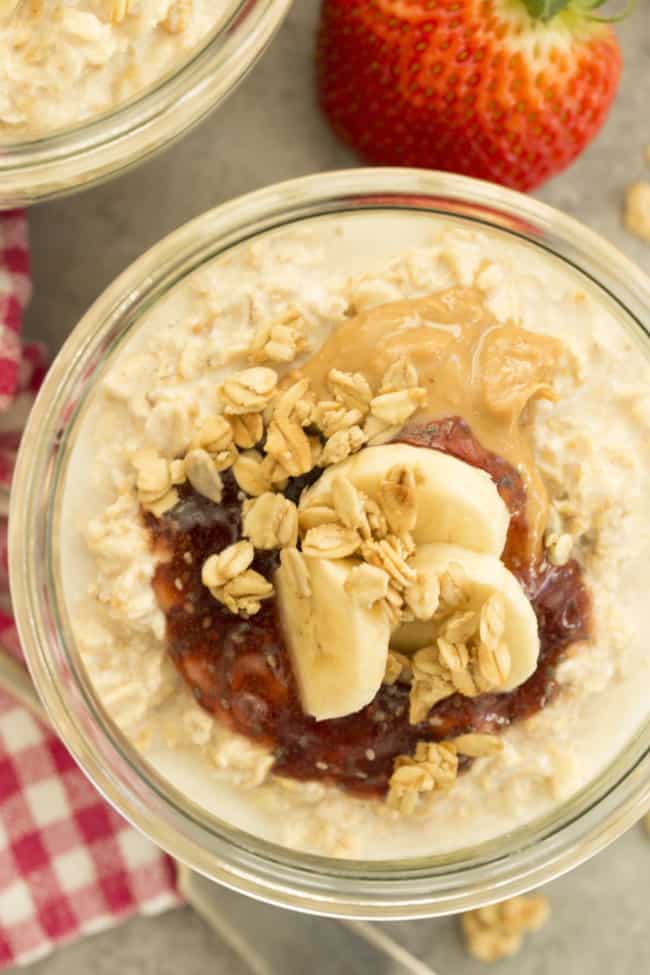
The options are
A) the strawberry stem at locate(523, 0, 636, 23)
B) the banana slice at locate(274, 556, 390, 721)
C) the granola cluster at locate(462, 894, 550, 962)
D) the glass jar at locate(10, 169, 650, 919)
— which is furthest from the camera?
the granola cluster at locate(462, 894, 550, 962)

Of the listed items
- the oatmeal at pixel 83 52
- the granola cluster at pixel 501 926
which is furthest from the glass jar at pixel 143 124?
the granola cluster at pixel 501 926

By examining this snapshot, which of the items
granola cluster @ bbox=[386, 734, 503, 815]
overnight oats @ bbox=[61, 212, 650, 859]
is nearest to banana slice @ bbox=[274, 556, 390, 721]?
overnight oats @ bbox=[61, 212, 650, 859]

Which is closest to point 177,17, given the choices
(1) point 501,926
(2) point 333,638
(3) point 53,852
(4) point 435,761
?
(2) point 333,638

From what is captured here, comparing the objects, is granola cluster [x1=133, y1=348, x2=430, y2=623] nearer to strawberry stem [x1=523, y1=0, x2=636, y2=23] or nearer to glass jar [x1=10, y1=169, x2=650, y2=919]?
glass jar [x1=10, y1=169, x2=650, y2=919]

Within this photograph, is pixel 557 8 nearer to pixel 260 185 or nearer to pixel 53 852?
pixel 260 185

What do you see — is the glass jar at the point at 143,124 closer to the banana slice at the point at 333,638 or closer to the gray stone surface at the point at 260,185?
the gray stone surface at the point at 260,185

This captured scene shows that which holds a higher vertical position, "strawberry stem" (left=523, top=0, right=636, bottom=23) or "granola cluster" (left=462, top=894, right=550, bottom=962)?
"strawberry stem" (left=523, top=0, right=636, bottom=23)
